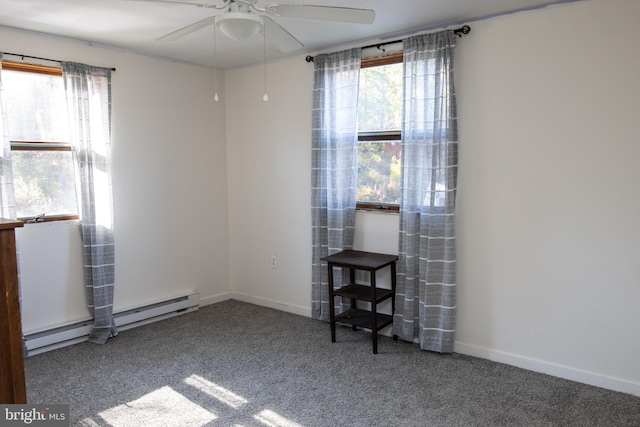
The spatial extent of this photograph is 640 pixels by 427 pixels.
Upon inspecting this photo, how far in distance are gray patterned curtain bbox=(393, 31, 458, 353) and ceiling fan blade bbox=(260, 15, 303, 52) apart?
1047 mm

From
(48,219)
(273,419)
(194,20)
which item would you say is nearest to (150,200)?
(48,219)

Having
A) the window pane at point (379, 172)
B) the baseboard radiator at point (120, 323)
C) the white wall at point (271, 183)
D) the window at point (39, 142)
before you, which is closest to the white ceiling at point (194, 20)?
the window at point (39, 142)

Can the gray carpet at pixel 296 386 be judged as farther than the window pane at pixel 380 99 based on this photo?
No

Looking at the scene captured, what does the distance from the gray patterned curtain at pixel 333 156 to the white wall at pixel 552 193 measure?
1.41 ft

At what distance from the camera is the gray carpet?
2.49 meters

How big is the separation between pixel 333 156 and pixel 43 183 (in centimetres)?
223

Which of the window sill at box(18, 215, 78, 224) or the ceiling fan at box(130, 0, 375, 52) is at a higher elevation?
the ceiling fan at box(130, 0, 375, 52)

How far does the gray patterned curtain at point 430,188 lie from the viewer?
3.16m

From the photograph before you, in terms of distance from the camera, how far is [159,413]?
256 cm

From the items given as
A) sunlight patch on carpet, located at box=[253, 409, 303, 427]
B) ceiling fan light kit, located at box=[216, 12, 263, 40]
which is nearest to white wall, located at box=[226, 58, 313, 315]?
sunlight patch on carpet, located at box=[253, 409, 303, 427]

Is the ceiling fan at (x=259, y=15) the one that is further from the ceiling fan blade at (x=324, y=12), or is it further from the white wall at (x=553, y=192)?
the white wall at (x=553, y=192)

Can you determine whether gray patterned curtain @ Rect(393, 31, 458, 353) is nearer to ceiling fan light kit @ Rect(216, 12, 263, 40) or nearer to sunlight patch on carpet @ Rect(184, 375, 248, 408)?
sunlight patch on carpet @ Rect(184, 375, 248, 408)

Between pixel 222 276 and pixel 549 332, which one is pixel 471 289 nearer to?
pixel 549 332

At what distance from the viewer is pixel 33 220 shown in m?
3.33
